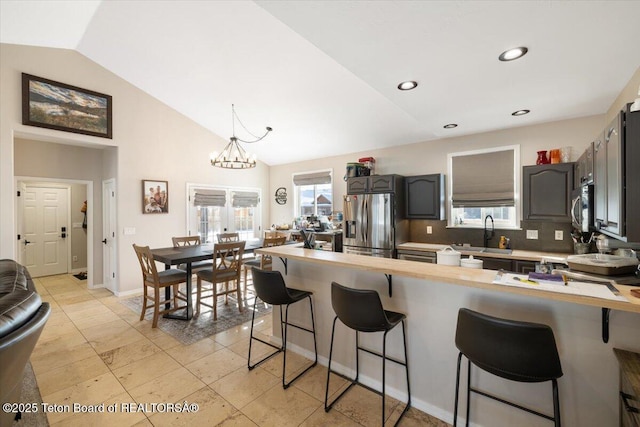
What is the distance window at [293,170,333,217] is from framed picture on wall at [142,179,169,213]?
281cm

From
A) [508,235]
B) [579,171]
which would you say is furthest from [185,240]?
[579,171]

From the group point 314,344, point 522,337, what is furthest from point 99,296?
point 522,337

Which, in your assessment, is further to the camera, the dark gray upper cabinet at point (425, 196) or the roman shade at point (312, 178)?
the roman shade at point (312, 178)

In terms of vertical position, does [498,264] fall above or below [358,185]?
below

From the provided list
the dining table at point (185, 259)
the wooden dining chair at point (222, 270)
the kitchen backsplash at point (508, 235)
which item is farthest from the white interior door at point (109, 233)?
the kitchen backsplash at point (508, 235)

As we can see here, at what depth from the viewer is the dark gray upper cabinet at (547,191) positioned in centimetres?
336

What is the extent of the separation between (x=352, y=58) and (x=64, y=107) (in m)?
4.61

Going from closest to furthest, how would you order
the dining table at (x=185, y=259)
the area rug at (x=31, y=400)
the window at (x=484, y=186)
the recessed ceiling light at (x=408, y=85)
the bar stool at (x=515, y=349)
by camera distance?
the bar stool at (x=515, y=349), the area rug at (x=31, y=400), the recessed ceiling light at (x=408, y=85), the dining table at (x=185, y=259), the window at (x=484, y=186)

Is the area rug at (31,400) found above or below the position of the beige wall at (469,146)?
below

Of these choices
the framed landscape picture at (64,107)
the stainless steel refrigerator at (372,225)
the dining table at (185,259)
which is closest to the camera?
the dining table at (185,259)

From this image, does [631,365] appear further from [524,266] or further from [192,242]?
[192,242]

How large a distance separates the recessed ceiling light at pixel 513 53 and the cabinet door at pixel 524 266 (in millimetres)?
2390

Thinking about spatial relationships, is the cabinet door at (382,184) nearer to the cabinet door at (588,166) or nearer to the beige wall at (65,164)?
the cabinet door at (588,166)

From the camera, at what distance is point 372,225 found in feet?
15.3
